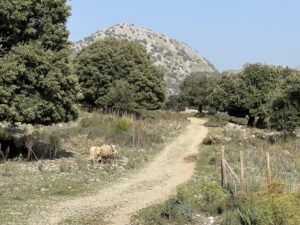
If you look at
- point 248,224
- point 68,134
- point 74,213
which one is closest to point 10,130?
point 68,134

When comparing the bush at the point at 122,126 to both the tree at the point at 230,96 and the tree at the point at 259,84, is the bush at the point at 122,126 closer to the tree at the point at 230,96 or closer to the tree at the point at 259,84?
the tree at the point at 259,84

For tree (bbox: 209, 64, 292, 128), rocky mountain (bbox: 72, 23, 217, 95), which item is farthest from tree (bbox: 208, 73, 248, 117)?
rocky mountain (bbox: 72, 23, 217, 95)

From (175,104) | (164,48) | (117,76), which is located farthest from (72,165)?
(164,48)

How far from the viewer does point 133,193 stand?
18.0 m

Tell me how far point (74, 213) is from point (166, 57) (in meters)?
162

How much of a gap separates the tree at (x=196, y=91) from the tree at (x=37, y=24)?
52.4 meters

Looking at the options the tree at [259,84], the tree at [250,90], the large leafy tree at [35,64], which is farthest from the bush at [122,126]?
the tree at [259,84]

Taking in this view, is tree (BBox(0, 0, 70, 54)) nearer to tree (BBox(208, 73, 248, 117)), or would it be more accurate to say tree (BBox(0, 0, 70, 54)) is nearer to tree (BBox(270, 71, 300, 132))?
tree (BBox(270, 71, 300, 132))

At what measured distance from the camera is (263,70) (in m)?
54.6

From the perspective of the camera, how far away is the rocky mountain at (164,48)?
172 meters

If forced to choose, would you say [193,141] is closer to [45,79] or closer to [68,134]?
[68,134]

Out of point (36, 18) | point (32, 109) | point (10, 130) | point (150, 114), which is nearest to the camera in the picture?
point (32, 109)

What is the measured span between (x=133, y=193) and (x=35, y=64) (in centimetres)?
798

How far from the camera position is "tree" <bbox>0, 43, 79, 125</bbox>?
20719mm
